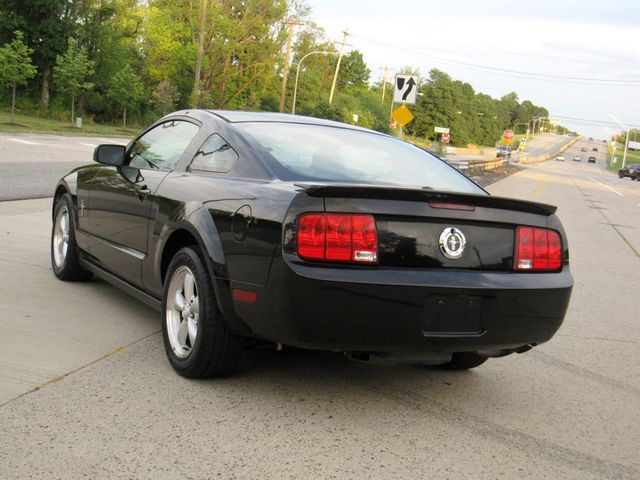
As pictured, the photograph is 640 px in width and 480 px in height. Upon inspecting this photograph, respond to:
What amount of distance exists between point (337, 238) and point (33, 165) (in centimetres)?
1471

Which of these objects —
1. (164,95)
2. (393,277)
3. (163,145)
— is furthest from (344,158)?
(164,95)

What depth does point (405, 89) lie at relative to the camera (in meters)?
21.2

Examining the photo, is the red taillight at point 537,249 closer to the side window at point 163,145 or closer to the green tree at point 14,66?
the side window at point 163,145

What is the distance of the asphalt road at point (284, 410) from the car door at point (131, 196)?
44 cm

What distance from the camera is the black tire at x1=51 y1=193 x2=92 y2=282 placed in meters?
5.99

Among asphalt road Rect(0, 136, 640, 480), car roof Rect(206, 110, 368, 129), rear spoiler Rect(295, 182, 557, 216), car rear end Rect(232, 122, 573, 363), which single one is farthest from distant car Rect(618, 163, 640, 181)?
car rear end Rect(232, 122, 573, 363)

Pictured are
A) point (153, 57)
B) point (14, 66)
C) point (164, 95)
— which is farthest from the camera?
point (153, 57)

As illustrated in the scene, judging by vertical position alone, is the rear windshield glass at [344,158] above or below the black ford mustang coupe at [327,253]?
above

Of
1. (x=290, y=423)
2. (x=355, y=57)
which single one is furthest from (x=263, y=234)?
(x=355, y=57)

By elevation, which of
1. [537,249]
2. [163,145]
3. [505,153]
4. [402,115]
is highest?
[505,153]

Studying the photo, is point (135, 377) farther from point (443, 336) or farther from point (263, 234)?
point (443, 336)

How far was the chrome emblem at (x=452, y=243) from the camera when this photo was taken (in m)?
3.65

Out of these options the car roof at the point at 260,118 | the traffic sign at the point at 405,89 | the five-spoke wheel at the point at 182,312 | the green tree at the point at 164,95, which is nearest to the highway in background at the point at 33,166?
the car roof at the point at 260,118

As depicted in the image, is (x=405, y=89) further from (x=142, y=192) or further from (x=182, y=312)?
(x=182, y=312)
